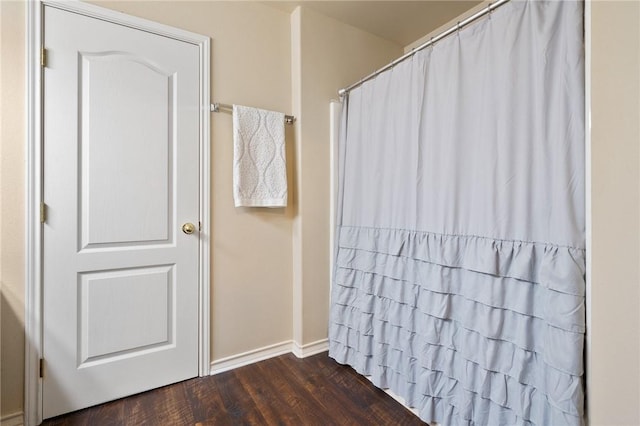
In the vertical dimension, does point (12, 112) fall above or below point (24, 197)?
above

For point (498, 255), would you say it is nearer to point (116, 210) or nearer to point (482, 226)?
point (482, 226)

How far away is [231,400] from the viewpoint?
5.36 ft

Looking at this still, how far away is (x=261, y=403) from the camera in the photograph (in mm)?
1614

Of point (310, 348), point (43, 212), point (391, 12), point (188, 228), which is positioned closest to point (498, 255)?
point (310, 348)

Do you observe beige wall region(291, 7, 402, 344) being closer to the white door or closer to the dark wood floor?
the dark wood floor

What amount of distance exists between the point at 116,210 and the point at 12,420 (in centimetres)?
106

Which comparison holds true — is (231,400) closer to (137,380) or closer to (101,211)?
(137,380)

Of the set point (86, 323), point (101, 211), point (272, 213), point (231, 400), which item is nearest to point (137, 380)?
point (86, 323)

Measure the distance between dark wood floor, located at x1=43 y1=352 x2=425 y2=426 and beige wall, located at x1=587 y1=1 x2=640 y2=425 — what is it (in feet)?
2.97

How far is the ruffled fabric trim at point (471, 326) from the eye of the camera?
99 centimetres

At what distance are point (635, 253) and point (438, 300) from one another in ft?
2.42

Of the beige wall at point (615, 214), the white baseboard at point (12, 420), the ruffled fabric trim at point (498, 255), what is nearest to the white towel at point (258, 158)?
the ruffled fabric trim at point (498, 255)

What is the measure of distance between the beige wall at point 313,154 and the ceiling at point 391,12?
0.08m

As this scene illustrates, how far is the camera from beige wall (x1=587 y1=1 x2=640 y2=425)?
80 centimetres
